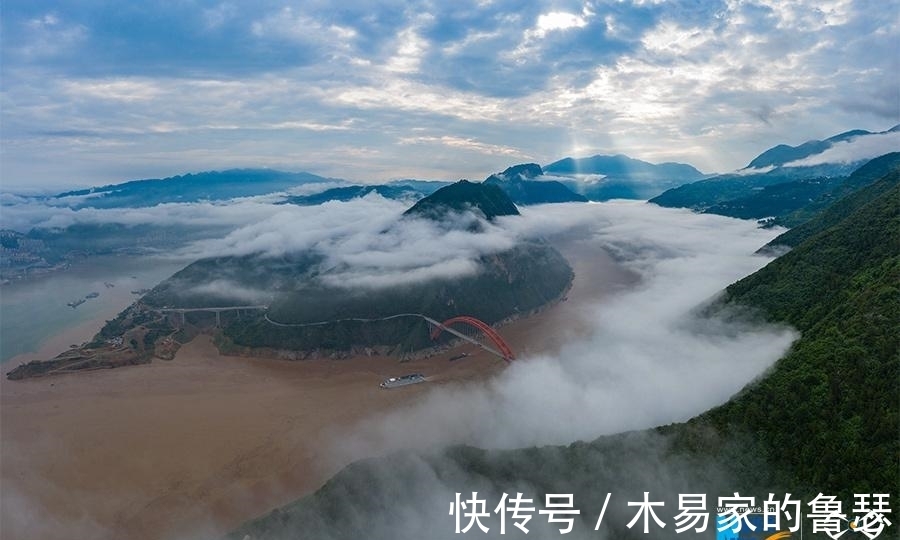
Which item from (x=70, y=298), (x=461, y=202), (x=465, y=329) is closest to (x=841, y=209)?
(x=465, y=329)

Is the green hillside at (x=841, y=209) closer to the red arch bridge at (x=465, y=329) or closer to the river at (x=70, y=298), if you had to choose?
the red arch bridge at (x=465, y=329)

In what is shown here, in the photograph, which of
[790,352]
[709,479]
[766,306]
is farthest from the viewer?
[766,306]

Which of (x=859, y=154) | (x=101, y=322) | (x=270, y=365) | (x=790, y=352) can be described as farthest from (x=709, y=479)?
(x=859, y=154)

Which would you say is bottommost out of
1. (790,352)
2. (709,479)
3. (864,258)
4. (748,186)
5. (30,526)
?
(30,526)

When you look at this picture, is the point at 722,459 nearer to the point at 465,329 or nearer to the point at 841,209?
the point at 465,329

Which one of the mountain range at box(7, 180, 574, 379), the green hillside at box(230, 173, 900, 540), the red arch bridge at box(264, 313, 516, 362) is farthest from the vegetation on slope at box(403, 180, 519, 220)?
the green hillside at box(230, 173, 900, 540)

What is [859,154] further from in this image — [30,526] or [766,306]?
[30,526]
